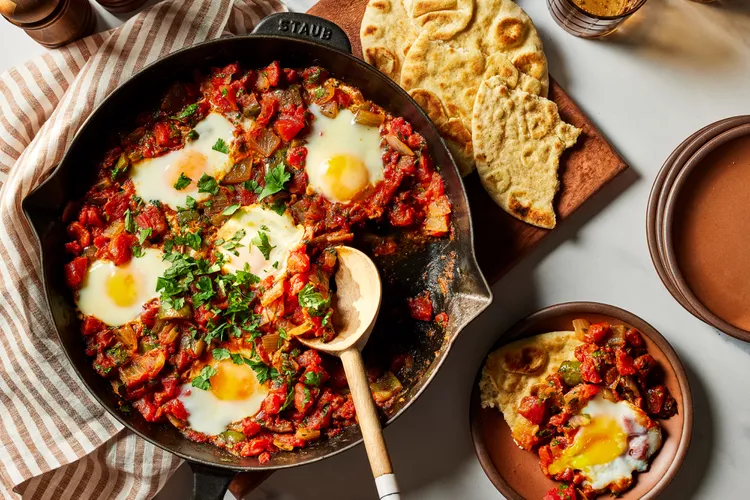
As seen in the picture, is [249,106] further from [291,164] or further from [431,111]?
[431,111]

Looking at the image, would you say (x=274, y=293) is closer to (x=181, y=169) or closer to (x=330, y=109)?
(x=181, y=169)

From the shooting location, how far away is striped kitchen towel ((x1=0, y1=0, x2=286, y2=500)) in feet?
15.1

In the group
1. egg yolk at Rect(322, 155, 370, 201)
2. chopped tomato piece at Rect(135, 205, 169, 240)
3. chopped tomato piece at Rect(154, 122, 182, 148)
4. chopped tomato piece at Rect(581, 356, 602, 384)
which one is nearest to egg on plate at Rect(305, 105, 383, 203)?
egg yolk at Rect(322, 155, 370, 201)

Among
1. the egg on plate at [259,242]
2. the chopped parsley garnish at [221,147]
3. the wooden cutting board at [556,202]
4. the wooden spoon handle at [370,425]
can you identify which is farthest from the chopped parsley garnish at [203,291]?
the wooden cutting board at [556,202]

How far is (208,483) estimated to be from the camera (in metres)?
4.27

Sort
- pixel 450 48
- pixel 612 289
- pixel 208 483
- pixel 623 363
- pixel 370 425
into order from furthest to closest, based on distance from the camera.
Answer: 1. pixel 612 289
2. pixel 450 48
3. pixel 623 363
4. pixel 208 483
5. pixel 370 425

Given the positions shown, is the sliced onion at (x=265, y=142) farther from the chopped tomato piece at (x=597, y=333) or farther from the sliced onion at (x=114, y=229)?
the chopped tomato piece at (x=597, y=333)

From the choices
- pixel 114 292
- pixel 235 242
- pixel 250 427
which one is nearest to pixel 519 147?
pixel 235 242

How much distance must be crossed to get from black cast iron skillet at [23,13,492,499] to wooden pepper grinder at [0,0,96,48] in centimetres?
67

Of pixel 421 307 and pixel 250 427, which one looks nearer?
pixel 250 427

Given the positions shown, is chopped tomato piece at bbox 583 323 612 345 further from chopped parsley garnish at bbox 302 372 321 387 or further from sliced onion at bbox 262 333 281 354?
sliced onion at bbox 262 333 281 354

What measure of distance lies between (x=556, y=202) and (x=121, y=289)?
10.3ft

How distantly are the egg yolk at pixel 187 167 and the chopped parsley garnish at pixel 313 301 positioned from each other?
113cm

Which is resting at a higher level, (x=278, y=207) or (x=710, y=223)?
(x=278, y=207)
